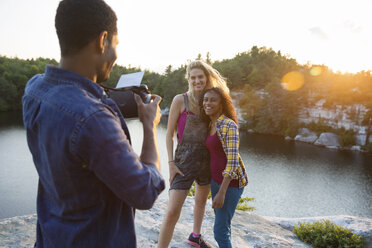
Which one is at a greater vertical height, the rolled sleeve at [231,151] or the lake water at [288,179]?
the rolled sleeve at [231,151]

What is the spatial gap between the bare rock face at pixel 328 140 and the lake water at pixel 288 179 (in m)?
1.38

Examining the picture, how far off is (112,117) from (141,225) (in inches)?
123

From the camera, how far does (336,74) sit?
34344mm

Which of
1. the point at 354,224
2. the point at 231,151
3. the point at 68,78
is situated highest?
the point at 68,78

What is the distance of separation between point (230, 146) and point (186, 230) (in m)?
1.86

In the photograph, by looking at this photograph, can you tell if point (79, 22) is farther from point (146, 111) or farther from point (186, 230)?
point (186, 230)

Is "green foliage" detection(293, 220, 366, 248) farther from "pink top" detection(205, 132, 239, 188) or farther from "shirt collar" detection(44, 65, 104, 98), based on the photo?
"shirt collar" detection(44, 65, 104, 98)

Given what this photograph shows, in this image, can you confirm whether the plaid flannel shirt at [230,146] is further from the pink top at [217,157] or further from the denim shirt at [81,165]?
the denim shirt at [81,165]

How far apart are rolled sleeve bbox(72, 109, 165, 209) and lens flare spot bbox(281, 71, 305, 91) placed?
122ft

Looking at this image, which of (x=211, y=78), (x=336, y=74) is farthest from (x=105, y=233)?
(x=336, y=74)

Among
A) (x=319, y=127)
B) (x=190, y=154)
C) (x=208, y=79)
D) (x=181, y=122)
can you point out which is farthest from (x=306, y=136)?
(x=190, y=154)

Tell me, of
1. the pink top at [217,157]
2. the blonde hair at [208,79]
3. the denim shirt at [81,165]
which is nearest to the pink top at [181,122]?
the blonde hair at [208,79]

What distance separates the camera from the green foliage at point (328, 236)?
4.54 m

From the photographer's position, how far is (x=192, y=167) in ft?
8.87
